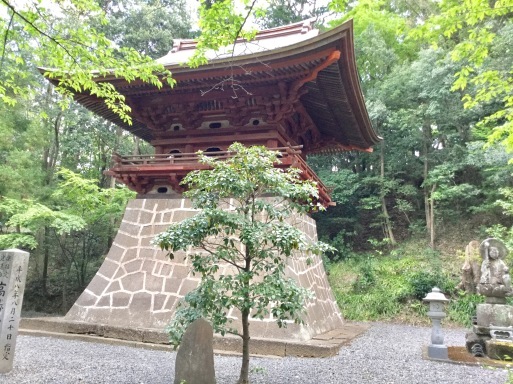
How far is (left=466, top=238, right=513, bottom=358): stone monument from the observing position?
5.68 m

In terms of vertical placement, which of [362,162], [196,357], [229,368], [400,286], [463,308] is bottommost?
[229,368]

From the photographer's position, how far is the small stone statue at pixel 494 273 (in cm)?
586

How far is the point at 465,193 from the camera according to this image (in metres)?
13.4

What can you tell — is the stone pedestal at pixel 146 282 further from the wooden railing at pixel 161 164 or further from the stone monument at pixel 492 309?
the stone monument at pixel 492 309

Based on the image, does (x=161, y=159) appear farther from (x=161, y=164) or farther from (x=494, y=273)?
(x=494, y=273)

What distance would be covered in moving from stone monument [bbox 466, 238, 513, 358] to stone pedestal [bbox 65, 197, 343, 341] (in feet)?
8.78

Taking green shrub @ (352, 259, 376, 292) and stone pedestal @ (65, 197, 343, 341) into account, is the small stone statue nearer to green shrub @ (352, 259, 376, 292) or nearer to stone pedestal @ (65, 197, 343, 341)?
stone pedestal @ (65, 197, 343, 341)

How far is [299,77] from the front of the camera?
6672mm

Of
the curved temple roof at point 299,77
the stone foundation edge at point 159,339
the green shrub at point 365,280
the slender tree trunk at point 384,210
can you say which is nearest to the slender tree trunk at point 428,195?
the slender tree trunk at point 384,210

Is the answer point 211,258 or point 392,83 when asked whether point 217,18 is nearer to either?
point 211,258

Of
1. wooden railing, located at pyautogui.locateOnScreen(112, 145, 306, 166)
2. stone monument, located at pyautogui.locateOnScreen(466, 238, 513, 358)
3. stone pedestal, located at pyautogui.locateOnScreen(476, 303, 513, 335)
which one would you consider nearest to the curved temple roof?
wooden railing, located at pyautogui.locateOnScreen(112, 145, 306, 166)

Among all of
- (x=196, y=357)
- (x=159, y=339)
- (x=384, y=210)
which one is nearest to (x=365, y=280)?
(x=384, y=210)

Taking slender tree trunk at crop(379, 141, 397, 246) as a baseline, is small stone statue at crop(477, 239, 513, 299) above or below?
below

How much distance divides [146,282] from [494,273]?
6.20 metres
